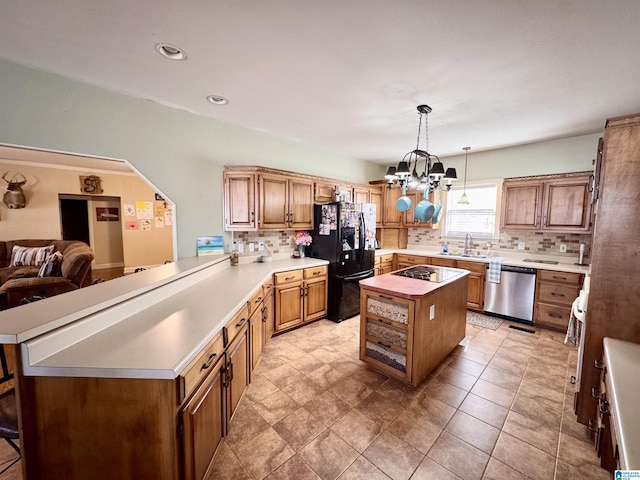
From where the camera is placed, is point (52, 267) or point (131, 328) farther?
point (52, 267)

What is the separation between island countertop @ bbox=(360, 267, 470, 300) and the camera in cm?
225

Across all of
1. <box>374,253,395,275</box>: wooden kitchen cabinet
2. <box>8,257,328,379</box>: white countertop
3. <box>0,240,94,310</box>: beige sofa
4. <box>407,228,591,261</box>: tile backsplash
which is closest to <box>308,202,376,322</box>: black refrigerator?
<box>374,253,395,275</box>: wooden kitchen cabinet

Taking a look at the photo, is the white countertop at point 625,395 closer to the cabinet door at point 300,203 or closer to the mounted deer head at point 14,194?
the cabinet door at point 300,203

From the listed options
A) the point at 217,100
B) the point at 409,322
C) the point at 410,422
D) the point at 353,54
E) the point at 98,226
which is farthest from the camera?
the point at 98,226

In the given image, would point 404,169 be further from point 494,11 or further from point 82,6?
point 82,6

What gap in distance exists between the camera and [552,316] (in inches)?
136

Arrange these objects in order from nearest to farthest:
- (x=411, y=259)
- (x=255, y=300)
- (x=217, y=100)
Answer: (x=255, y=300), (x=217, y=100), (x=411, y=259)

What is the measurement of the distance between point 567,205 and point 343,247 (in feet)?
10.1

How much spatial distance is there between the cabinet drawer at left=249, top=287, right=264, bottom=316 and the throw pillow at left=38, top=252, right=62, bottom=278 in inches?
Result: 139

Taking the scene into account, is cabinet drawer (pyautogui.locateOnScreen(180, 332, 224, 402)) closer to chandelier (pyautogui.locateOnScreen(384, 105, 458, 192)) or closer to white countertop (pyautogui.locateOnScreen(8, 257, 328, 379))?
white countertop (pyautogui.locateOnScreen(8, 257, 328, 379))

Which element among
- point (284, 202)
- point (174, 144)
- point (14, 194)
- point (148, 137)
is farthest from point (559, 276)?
point (14, 194)

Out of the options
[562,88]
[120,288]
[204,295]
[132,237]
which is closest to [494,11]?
[562,88]

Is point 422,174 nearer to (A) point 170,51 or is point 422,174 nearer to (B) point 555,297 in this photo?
(A) point 170,51

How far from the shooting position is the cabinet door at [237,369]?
1735mm
